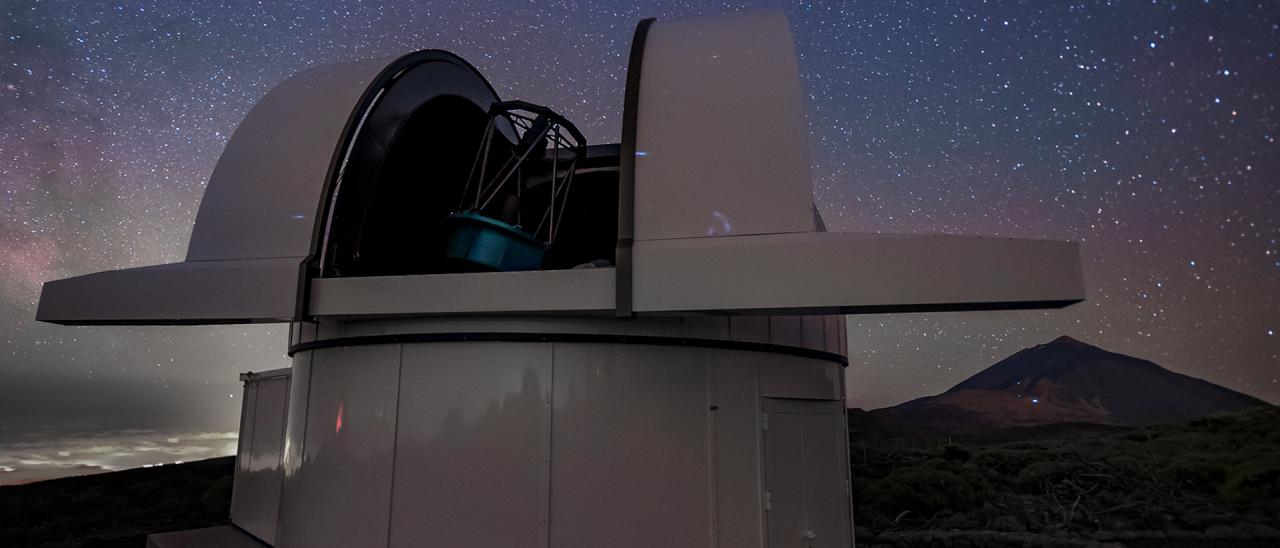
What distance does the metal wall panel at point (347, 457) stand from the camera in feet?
17.0

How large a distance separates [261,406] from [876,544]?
10.7 m

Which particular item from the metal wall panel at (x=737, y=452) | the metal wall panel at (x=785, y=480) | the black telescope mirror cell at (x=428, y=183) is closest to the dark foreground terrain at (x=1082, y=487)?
the metal wall panel at (x=785, y=480)

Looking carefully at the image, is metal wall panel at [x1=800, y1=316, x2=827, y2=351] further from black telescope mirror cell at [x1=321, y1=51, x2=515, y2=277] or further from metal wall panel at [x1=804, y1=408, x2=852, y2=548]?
black telescope mirror cell at [x1=321, y1=51, x2=515, y2=277]

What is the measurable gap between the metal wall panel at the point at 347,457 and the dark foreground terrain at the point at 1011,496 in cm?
1009

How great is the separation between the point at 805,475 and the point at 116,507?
63.4ft

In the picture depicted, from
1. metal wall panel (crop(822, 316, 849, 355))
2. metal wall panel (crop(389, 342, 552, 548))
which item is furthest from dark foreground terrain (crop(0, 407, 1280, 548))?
metal wall panel (crop(389, 342, 552, 548))

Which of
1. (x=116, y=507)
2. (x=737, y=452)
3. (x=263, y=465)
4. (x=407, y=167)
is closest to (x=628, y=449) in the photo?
(x=737, y=452)

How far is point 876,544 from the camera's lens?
40.2 ft

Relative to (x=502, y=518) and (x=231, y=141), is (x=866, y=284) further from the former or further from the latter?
(x=231, y=141)

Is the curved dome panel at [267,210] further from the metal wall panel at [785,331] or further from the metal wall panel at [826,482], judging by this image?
the metal wall panel at [826,482]

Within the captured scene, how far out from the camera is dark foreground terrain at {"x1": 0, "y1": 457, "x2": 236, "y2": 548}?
1388 centimetres

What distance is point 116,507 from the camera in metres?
17.0

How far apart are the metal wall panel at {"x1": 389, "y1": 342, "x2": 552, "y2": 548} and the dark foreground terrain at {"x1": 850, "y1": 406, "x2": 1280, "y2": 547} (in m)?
9.73

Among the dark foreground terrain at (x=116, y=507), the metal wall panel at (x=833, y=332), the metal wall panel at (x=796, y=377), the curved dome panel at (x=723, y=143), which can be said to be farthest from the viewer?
the dark foreground terrain at (x=116, y=507)
